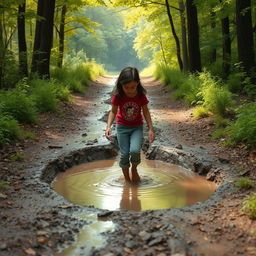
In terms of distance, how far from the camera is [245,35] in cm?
1023

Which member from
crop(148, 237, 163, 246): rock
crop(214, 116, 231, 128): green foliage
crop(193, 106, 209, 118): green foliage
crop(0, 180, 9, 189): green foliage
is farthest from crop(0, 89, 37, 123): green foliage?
crop(148, 237, 163, 246): rock

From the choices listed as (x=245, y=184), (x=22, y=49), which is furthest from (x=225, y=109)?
(x=22, y=49)

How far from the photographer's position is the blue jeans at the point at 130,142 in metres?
5.39

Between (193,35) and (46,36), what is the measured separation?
5.92m

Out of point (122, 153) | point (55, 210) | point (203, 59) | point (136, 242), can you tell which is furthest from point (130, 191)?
point (203, 59)

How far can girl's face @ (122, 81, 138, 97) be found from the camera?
5022 mm

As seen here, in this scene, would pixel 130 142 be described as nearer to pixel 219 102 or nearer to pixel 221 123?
pixel 221 123

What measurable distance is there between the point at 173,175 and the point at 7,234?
3380 mm

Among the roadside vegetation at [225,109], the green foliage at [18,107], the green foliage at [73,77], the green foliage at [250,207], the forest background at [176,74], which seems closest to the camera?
the green foliage at [250,207]

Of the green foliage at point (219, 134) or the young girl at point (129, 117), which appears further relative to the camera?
the green foliage at point (219, 134)

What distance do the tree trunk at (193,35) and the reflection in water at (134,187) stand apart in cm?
876

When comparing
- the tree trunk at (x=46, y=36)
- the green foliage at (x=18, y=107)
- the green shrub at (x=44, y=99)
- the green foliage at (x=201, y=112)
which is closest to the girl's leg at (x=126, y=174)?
the green foliage at (x=18, y=107)

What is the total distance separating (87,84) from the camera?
18.1m

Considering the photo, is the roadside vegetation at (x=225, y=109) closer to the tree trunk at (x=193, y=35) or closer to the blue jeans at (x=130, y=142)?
the tree trunk at (x=193, y=35)
